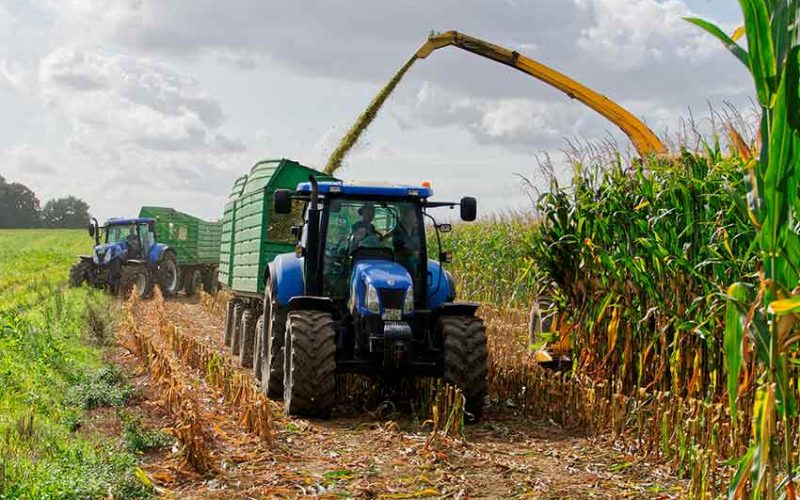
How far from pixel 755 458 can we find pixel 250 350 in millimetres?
9599

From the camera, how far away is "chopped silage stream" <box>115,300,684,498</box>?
19.3 ft

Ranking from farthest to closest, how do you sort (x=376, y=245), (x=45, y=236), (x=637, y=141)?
(x=45, y=236) → (x=637, y=141) → (x=376, y=245)

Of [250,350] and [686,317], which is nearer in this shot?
[686,317]

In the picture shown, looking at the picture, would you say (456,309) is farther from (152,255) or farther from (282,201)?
(152,255)

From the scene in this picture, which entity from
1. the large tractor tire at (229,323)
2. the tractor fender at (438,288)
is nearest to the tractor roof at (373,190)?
the tractor fender at (438,288)

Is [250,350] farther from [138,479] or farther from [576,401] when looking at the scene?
[138,479]

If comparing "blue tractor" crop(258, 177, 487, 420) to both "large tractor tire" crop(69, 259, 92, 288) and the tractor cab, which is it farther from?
"large tractor tire" crop(69, 259, 92, 288)

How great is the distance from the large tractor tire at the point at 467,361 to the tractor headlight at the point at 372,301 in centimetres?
61

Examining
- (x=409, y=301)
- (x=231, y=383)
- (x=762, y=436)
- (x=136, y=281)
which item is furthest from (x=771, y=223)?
(x=136, y=281)

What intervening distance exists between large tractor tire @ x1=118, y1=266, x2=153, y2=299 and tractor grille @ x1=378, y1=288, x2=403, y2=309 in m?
16.3

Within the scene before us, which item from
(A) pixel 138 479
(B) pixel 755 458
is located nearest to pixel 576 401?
(A) pixel 138 479

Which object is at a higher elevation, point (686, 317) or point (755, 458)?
point (686, 317)

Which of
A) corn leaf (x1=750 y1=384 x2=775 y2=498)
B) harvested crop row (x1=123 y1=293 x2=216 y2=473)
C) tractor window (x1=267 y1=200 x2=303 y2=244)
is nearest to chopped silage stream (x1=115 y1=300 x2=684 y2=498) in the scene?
harvested crop row (x1=123 y1=293 x2=216 y2=473)

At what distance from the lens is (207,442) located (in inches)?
261
